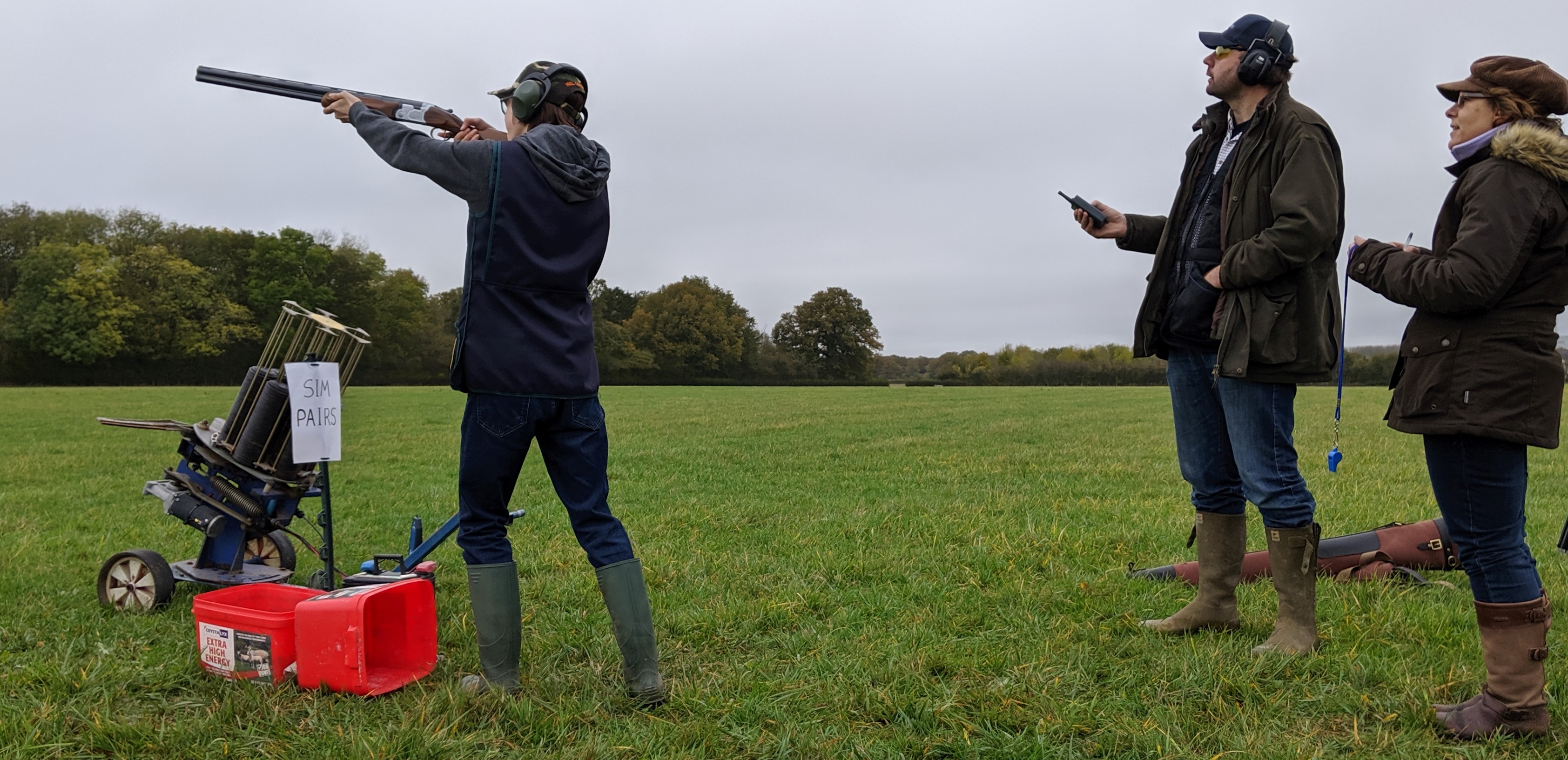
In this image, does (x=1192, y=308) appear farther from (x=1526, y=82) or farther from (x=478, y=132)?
(x=478, y=132)

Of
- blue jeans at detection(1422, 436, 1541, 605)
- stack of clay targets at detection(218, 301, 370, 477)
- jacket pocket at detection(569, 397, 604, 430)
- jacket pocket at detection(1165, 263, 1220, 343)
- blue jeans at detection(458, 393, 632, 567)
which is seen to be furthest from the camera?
stack of clay targets at detection(218, 301, 370, 477)

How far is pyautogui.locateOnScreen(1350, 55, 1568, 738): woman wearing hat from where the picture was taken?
2945mm

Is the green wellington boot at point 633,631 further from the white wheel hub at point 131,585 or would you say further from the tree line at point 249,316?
the tree line at point 249,316

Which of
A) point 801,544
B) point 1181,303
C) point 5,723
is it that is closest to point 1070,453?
point 801,544

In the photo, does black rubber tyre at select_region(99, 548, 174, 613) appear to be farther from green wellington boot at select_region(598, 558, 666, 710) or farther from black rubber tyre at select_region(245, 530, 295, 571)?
green wellington boot at select_region(598, 558, 666, 710)

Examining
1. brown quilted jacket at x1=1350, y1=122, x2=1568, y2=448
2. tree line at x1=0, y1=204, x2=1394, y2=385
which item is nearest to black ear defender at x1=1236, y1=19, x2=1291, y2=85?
brown quilted jacket at x1=1350, y1=122, x2=1568, y2=448

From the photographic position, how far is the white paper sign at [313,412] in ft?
14.7

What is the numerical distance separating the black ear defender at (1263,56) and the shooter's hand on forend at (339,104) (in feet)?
11.9

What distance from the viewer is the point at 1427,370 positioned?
10.4 feet

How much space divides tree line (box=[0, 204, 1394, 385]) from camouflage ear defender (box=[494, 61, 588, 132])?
47395mm

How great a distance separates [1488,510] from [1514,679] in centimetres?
56

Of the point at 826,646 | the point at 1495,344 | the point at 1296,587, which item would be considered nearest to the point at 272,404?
the point at 826,646

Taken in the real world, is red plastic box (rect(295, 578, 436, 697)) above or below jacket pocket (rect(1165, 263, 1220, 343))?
below

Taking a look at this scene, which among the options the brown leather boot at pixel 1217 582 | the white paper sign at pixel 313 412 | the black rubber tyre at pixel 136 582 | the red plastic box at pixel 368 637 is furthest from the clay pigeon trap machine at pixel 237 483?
the brown leather boot at pixel 1217 582
